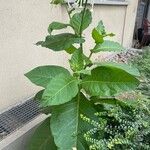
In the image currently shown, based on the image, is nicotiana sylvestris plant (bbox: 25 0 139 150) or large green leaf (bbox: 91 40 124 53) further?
large green leaf (bbox: 91 40 124 53)

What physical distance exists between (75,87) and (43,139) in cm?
49

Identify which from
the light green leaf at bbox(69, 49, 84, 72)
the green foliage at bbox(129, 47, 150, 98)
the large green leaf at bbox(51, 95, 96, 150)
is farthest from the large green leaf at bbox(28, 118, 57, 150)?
the green foliage at bbox(129, 47, 150, 98)

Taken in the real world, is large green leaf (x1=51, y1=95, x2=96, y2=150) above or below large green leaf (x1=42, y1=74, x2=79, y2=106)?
below

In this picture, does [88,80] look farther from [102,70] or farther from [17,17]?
[17,17]

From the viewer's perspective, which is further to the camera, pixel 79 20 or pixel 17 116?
pixel 17 116

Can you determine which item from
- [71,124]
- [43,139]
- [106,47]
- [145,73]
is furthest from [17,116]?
[145,73]

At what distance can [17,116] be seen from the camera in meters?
2.85

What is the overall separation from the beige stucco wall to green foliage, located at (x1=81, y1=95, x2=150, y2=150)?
1039mm

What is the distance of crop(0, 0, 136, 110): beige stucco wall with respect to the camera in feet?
9.61

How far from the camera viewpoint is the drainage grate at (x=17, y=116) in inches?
104

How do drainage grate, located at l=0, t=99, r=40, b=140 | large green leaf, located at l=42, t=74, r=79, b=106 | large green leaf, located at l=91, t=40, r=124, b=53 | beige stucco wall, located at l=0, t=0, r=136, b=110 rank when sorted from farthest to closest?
beige stucco wall, located at l=0, t=0, r=136, b=110 → drainage grate, located at l=0, t=99, r=40, b=140 → large green leaf, located at l=91, t=40, r=124, b=53 → large green leaf, located at l=42, t=74, r=79, b=106

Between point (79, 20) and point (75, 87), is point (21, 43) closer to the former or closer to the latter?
point (79, 20)

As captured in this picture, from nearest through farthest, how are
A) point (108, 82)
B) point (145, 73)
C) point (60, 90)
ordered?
point (60, 90), point (108, 82), point (145, 73)

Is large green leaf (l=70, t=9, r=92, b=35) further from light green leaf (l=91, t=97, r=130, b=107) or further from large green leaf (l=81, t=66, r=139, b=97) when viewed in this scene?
light green leaf (l=91, t=97, r=130, b=107)
